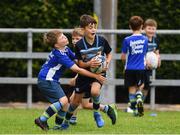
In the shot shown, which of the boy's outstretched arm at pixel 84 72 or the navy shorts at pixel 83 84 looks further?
the navy shorts at pixel 83 84

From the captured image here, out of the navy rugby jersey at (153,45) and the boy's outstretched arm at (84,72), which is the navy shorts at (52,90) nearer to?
the boy's outstretched arm at (84,72)

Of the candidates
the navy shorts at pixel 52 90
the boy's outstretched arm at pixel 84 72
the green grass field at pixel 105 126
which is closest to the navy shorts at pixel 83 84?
the boy's outstretched arm at pixel 84 72

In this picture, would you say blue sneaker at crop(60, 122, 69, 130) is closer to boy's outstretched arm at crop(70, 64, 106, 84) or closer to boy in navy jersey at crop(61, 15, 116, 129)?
boy in navy jersey at crop(61, 15, 116, 129)

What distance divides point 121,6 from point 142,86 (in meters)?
2.86

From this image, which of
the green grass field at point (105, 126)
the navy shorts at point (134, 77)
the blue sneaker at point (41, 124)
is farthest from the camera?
the navy shorts at point (134, 77)

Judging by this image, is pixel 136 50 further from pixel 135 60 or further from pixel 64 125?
pixel 64 125

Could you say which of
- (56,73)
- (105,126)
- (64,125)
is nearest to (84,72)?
(56,73)

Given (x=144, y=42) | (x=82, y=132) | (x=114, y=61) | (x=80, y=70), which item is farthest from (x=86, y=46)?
(x=114, y=61)

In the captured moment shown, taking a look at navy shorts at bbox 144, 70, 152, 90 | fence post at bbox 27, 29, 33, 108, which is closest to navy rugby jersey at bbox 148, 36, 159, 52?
navy shorts at bbox 144, 70, 152, 90

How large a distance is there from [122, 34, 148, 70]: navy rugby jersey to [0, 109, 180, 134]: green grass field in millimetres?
877

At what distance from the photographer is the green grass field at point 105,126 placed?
36.0ft

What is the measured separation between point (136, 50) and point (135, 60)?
0.58 ft

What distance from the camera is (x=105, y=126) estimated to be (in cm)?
1166

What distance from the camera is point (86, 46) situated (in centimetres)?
1127
